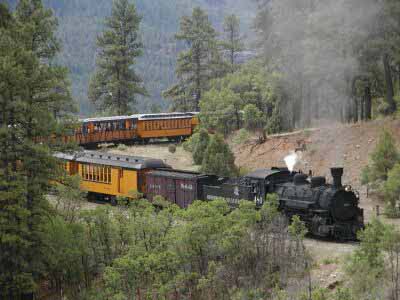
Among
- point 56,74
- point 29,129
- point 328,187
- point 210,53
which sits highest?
point 210,53

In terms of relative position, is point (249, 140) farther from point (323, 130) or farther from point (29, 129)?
point (29, 129)

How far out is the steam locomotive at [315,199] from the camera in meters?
22.0

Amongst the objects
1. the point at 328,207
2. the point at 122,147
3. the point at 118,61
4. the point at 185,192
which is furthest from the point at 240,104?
the point at 328,207

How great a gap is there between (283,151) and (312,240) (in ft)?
48.1

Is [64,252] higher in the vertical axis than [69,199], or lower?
lower

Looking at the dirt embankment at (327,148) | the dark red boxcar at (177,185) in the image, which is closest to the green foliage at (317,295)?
the dark red boxcar at (177,185)

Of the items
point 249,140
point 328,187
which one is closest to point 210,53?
point 249,140

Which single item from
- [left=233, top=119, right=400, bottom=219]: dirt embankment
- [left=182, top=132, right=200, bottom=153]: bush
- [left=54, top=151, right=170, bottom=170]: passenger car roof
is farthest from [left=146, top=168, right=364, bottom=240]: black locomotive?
[left=182, top=132, right=200, bottom=153]: bush

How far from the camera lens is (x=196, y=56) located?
2425 inches

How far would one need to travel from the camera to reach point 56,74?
21078 mm

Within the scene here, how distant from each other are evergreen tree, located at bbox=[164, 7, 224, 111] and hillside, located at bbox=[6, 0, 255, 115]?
45.1 meters

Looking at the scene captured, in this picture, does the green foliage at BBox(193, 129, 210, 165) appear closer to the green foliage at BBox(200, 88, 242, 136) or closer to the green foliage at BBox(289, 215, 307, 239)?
the green foliage at BBox(200, 88, 242, 136)

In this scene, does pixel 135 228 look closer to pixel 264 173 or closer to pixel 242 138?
pixel 264 173

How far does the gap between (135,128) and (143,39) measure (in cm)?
11583
